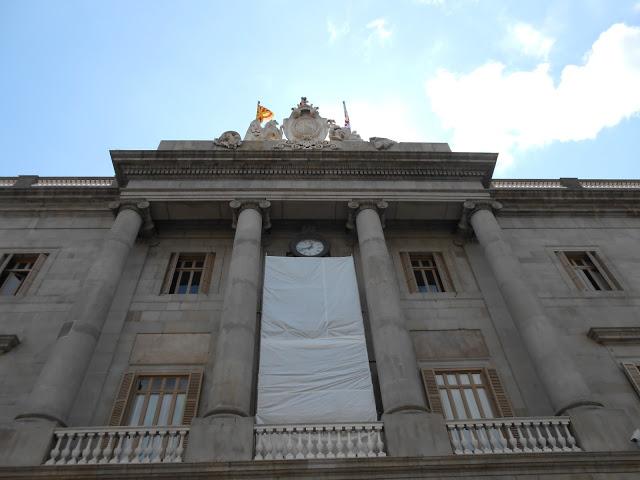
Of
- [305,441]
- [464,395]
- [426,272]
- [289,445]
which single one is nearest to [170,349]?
[289,445]

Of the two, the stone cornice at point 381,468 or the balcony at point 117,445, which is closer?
the stone cornice at point 381,468

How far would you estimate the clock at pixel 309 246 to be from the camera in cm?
1877

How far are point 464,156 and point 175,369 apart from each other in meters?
13.8

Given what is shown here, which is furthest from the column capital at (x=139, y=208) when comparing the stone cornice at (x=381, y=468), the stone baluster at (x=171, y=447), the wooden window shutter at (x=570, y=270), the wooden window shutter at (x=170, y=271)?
the wooden window shutter at (x=570, y=270)

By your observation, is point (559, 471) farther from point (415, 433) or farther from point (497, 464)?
point (415, 433)

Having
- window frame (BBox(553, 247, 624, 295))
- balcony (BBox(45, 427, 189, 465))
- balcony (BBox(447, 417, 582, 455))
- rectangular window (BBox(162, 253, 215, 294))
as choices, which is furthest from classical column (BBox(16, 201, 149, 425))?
window frame (BBox(553, 247, 624, 295))

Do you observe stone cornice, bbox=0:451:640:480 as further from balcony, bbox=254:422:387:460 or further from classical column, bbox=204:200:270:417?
classical column, bbox=204:200:270:417

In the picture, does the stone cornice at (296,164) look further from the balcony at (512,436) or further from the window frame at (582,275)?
the balcony at (512,436)

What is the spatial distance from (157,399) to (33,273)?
7.48m

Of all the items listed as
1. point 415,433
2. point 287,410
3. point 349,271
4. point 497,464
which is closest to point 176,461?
point 287,410

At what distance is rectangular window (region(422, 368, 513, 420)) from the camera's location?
45.7 ft

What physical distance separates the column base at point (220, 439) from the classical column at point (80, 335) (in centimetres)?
356

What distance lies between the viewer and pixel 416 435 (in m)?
11.7

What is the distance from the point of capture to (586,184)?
23.1m
